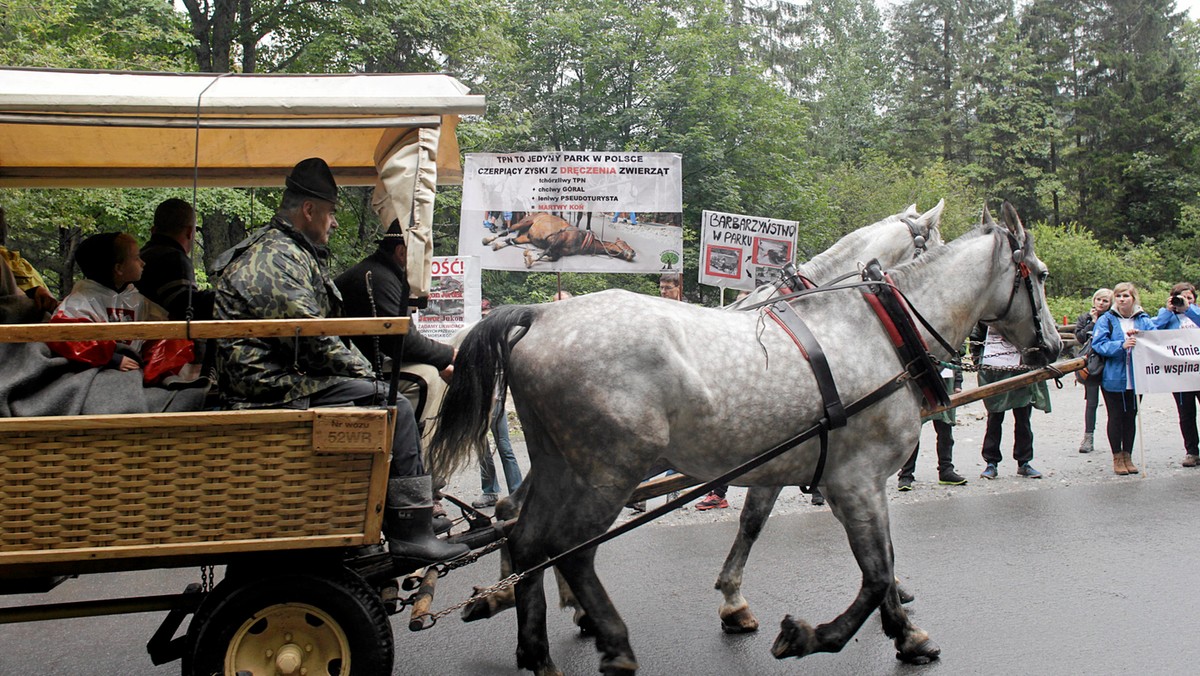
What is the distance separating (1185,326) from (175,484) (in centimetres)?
924

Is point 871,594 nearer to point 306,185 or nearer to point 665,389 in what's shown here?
point 665,389

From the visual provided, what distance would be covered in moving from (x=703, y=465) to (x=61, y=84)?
2933mm

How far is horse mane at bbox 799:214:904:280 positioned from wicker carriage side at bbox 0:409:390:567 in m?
2.77

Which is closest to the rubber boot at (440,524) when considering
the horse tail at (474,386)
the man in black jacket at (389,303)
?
the horse tail at (474,386)

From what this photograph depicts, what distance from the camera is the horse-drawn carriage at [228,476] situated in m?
2.95

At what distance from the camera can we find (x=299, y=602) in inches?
129

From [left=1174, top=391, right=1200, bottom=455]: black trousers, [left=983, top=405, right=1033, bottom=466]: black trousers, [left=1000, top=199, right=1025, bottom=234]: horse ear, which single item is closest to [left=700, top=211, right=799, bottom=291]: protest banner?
[left=983, top=405, right=1033, bottom=466]: black trousers

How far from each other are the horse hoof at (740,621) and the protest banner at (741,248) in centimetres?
448

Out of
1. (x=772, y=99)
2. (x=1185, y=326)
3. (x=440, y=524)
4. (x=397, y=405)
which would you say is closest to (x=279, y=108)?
(x=397, y=405)

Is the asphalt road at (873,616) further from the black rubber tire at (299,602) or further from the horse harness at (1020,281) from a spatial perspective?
the horse harness at (1020,281)

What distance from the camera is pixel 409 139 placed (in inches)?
134

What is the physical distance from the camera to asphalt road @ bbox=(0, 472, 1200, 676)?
414 centimetres

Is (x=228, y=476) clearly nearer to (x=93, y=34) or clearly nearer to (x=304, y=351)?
(x=304, y=351)

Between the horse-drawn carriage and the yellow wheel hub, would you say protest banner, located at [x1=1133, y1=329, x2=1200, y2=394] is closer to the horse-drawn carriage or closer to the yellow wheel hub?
the horse-drawn carriage
